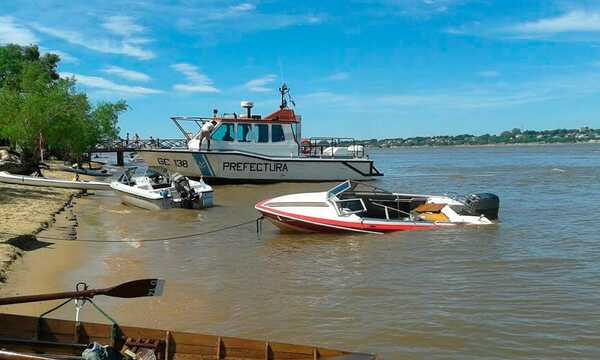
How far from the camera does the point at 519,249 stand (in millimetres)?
12953

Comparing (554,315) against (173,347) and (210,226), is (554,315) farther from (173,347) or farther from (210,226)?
(210,226)

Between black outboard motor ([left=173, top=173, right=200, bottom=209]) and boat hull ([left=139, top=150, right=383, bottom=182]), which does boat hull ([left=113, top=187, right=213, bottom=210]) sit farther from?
boat hull ([left=139, top=150, right=383, bottom=182])

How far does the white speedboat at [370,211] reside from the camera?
14.5 metres

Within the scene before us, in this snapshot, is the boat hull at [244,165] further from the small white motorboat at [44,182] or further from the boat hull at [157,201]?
the boat hull at [157,201]

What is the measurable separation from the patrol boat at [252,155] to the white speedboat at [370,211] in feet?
43.7

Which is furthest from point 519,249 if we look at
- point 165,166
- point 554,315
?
point 165,166

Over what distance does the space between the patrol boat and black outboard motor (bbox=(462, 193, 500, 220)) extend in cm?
1466

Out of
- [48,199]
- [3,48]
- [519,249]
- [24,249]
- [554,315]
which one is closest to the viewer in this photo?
[554,315]

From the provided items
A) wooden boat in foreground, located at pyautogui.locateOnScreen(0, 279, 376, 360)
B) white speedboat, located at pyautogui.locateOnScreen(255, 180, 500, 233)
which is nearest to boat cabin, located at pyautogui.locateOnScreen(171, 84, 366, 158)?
white speedboat, located at pyautogui.locateOnScreen(255, 180, 500, 233)

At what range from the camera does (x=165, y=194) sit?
66.1ft

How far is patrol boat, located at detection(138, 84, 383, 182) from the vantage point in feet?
93.0

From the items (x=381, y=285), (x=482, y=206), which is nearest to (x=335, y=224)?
(x=482, y=206)

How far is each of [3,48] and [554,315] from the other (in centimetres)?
6146

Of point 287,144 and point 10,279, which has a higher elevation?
point 287,144
